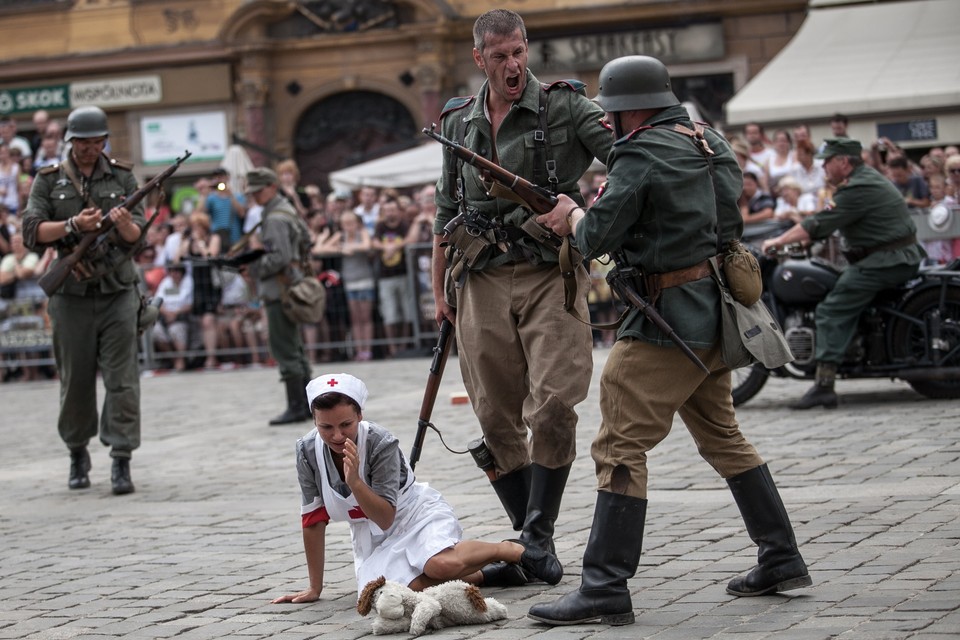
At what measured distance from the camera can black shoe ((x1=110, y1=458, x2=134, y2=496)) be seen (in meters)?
9.36

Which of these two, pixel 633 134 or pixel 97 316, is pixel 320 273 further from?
pixel 633 134

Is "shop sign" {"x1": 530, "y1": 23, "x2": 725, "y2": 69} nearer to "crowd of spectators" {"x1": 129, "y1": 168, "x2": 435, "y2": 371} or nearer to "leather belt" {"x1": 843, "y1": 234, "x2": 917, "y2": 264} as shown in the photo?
"crowd of spectators" {"x1": 129, "y1": 168, "x2": 435, "y2": 371}

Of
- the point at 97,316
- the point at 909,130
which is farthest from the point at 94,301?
the point at 909,130

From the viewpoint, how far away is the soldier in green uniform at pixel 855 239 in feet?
35.2

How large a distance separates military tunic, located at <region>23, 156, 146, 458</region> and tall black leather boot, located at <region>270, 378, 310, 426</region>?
2.90 m

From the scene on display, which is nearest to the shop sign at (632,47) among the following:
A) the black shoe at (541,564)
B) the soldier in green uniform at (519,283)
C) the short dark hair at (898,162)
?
the short dark hair at (898,162)

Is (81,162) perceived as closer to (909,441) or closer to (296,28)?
(909,441)

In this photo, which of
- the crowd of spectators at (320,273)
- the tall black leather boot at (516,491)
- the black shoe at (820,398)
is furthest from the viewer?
the crowd of spectators at (320,273)

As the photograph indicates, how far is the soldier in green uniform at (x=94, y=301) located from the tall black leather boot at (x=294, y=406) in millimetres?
2887

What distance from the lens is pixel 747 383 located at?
37.2ft

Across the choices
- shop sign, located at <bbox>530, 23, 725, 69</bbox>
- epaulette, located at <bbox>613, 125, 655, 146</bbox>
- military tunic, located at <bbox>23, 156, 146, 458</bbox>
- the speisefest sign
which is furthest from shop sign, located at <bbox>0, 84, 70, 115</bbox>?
epaulette, located at <bbox>613, 125, 655, 146</bbox>

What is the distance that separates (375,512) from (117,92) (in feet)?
83.4

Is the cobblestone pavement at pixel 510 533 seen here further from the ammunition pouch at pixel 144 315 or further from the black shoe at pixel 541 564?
the ammunition pouch at pixel 144 315

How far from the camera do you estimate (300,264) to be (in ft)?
42.5
